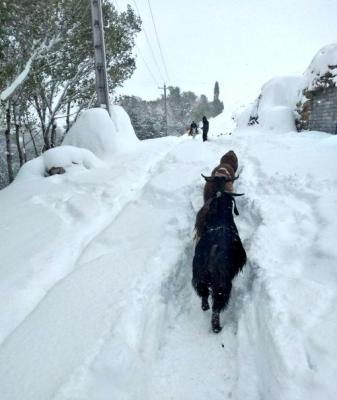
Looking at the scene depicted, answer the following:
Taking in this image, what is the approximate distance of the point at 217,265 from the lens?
396 cm

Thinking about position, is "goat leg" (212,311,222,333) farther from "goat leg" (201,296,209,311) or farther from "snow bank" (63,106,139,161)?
"snow bank" (63,106,139,161)

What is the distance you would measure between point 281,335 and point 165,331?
1.47 meters

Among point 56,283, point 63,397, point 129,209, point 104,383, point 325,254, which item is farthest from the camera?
point 129,209

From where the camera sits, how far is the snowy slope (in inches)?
124

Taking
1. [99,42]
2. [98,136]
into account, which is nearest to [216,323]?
[98,136]

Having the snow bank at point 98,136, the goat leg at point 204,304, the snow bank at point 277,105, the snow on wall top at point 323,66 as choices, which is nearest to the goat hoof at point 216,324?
the goat leg at point 204,304

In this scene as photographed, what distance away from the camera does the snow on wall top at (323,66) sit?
16631mm

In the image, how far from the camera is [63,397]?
2924 mm

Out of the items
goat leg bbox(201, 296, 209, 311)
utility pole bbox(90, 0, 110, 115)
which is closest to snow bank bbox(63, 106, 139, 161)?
utility pole bbox(90, 0, 110, 115)

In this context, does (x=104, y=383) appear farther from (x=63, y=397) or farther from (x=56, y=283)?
(x=56, y=283)

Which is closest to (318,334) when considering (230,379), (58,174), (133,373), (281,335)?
(281,335)

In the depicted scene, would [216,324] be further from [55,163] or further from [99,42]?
[99,42]

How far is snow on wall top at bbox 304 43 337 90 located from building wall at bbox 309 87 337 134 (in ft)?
1.82

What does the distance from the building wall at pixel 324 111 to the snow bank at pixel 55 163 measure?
1230 cm
